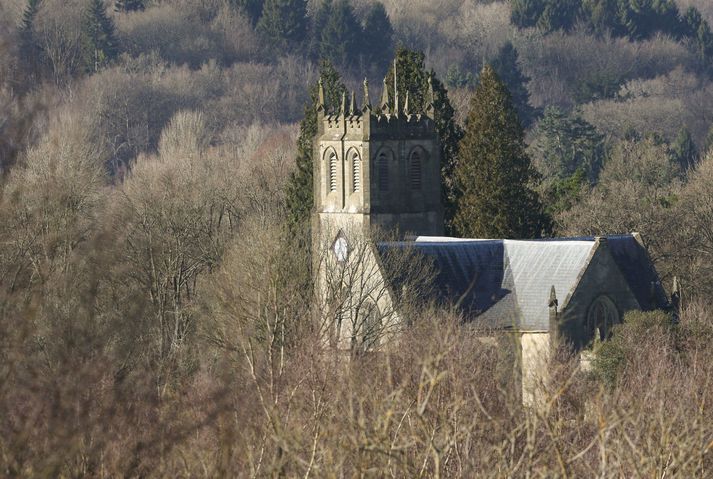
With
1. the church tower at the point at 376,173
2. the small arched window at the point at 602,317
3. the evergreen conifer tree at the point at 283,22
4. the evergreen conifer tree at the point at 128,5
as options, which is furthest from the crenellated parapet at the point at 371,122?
the evergreen conifer tree at the point at 128,5

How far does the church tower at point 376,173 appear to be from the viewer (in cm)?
5425

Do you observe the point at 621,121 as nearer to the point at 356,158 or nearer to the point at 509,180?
the point at 509,180

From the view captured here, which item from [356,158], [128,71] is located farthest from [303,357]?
[128,71]

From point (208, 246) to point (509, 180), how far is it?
13143 millimetres

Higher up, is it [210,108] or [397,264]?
[210,108]

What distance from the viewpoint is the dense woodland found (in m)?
13.7

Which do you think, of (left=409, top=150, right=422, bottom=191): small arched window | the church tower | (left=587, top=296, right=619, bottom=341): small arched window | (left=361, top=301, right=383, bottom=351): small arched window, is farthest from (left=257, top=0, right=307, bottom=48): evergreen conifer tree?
(left=587, top=296, right=619, bottom=341): small arched window

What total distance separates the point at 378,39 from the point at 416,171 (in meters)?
105

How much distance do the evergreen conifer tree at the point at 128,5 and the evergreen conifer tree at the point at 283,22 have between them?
11216 mm

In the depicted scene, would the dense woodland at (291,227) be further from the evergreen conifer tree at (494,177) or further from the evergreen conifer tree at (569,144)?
the evergreen conifer tree at (569,144)

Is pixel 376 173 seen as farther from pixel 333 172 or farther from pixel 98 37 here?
pixel 98 37

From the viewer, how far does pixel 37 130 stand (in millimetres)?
13734

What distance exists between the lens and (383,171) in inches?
2154

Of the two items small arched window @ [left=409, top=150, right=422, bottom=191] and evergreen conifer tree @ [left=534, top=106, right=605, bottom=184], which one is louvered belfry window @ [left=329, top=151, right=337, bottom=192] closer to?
small arched window @ [left=409, top=150, right=422, bottom=191]
